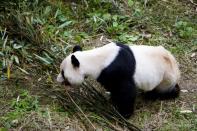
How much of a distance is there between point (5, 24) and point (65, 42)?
780 millimetres

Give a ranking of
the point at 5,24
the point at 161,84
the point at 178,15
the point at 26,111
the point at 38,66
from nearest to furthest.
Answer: the point at 26,111, the point at 161,84, the point at 38,66, the point at 5,24, the point at 178,15

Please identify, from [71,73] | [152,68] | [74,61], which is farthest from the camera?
[152,68]

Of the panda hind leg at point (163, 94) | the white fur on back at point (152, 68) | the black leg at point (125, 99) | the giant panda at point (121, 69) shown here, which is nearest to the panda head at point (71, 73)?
the giant panda at point (121, 69)

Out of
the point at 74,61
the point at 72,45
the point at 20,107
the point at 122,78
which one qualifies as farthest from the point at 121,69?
the point at 72,45

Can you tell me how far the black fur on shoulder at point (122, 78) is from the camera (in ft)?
16.7

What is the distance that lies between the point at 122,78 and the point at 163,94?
0.76 metres

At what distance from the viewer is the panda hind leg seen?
568cm

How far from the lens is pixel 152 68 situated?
5309mm

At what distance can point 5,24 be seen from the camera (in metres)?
6.43

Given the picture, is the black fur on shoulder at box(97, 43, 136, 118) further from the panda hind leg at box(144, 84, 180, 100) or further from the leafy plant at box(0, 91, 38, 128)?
the leafy plant at box(0, 91, 38, 128)

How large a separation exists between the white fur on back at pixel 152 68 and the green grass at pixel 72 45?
0.34 meters

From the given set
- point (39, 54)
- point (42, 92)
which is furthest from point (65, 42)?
point (42, 92)

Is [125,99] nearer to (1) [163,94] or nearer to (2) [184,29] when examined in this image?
(1) [163,94]

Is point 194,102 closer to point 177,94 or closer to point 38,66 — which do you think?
point 177,94
